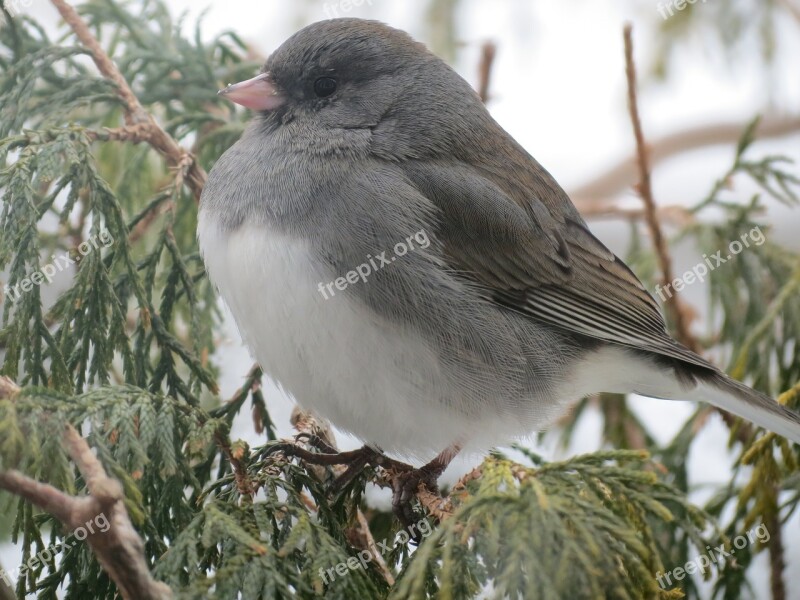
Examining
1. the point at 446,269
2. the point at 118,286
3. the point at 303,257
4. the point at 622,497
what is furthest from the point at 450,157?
the point at 622,497

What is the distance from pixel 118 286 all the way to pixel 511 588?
3.38 feet

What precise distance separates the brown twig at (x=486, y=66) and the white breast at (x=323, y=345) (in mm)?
1224

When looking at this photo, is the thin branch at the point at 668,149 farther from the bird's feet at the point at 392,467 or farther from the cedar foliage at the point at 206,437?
the bird's feet at the point at 392,467

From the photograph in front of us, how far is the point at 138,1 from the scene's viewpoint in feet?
8.14

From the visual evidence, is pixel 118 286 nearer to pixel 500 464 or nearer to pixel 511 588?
pixel 500 464

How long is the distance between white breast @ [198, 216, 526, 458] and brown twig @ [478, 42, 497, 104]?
122cm

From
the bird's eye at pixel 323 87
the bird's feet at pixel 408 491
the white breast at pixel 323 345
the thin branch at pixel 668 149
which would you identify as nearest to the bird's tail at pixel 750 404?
the white breast at pixel 323 345

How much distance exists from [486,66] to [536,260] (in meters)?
0.96

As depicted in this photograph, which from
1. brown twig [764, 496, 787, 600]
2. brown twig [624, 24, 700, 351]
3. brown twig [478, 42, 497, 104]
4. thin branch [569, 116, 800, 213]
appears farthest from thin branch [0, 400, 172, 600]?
thin branch [569, 116, 800, 213]

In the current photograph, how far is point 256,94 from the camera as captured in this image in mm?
1965

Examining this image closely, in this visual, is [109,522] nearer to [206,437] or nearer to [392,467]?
[206,437]

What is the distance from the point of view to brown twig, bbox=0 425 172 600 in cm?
105

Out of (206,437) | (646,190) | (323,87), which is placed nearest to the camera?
(206,437)

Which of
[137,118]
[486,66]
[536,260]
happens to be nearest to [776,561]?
[536,260]
